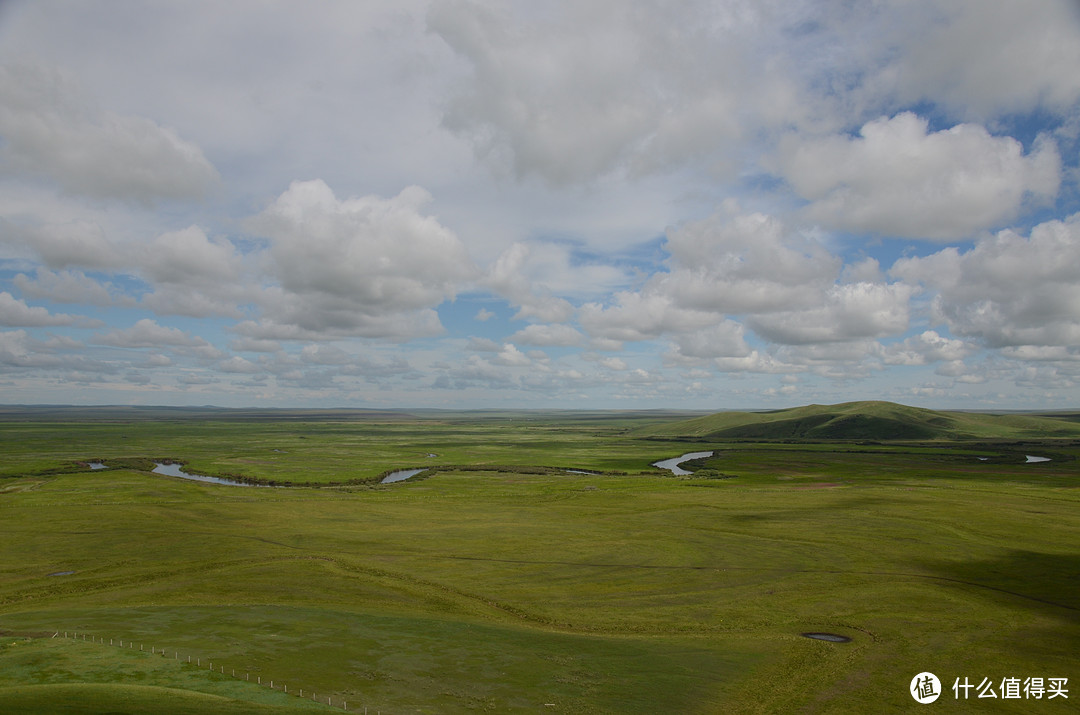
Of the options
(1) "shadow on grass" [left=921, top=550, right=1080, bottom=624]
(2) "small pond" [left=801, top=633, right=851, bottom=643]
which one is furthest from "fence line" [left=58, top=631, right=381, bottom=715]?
(1) "shadow on grass" [left=921, top=550, right=1080, bottom=624]

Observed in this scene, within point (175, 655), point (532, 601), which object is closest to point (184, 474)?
point (175, 655)

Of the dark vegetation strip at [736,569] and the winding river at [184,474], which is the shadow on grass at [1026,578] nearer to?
the dark vegetation strip at [736,569]

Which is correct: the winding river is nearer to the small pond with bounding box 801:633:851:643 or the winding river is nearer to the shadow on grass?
the small pond with bounding box 801:633:851:643

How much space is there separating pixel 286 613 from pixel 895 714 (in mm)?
45120

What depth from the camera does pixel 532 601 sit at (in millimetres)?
54812

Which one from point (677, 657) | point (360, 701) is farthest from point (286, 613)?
point (677, 657)

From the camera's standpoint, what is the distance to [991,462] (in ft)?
636

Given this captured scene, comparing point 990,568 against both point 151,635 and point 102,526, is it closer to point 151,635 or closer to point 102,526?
point 151,635

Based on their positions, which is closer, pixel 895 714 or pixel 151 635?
pixel 895 714

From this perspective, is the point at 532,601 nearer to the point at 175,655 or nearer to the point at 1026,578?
the point at 175,655

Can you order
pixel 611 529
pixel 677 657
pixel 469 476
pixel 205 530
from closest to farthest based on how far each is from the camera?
pixel 677 657 → pixel 205 530 → pixel 611 529 → pixel 469 476

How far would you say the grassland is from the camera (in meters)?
35.2

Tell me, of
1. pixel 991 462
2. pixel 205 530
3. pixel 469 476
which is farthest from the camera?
pixel 991 462

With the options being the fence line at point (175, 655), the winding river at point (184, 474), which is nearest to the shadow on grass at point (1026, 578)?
the fence line at point (175, 655)
